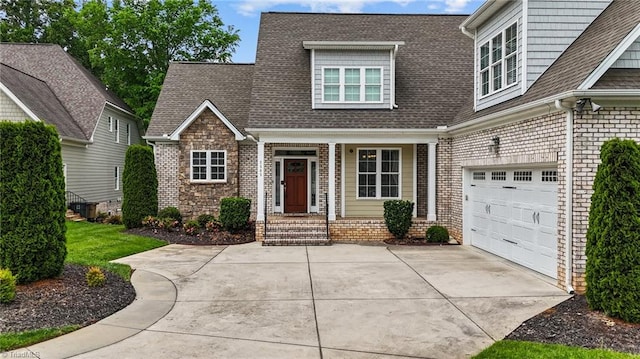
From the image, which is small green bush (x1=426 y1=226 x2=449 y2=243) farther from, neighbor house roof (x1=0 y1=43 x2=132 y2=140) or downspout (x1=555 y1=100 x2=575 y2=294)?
neighbor house roof (x1=0 y1=43 x2=132 y2=140)

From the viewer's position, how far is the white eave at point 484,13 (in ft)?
34.8

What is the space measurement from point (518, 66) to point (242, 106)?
11.7 metres

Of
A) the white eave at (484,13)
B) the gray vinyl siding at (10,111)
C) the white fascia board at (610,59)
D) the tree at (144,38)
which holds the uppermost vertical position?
the tree at (144,38)

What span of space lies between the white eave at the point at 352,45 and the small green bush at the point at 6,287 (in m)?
10.8

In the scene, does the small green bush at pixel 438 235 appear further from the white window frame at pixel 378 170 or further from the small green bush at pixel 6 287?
the small green bush at pixel 6 287

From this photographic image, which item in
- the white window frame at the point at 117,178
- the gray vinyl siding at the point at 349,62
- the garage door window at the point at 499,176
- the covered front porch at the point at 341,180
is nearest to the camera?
the garage door window at the point at 499,176

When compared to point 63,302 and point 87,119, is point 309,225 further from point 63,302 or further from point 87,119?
point 87,119

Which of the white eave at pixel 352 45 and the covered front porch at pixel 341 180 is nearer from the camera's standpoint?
the covered front porch at pixel 341 180

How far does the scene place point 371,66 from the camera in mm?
14828

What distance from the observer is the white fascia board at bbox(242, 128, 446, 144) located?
45.8 feet

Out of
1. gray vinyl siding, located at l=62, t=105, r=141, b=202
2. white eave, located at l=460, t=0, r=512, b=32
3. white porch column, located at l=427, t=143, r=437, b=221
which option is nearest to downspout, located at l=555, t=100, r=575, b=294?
white eave, located at l=460, t=0, r=512, b=32

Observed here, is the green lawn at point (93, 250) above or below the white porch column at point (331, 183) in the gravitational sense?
below

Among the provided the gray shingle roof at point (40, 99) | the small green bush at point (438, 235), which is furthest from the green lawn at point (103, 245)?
the small green bush at point (438, 235)

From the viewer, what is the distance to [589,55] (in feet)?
27.5
